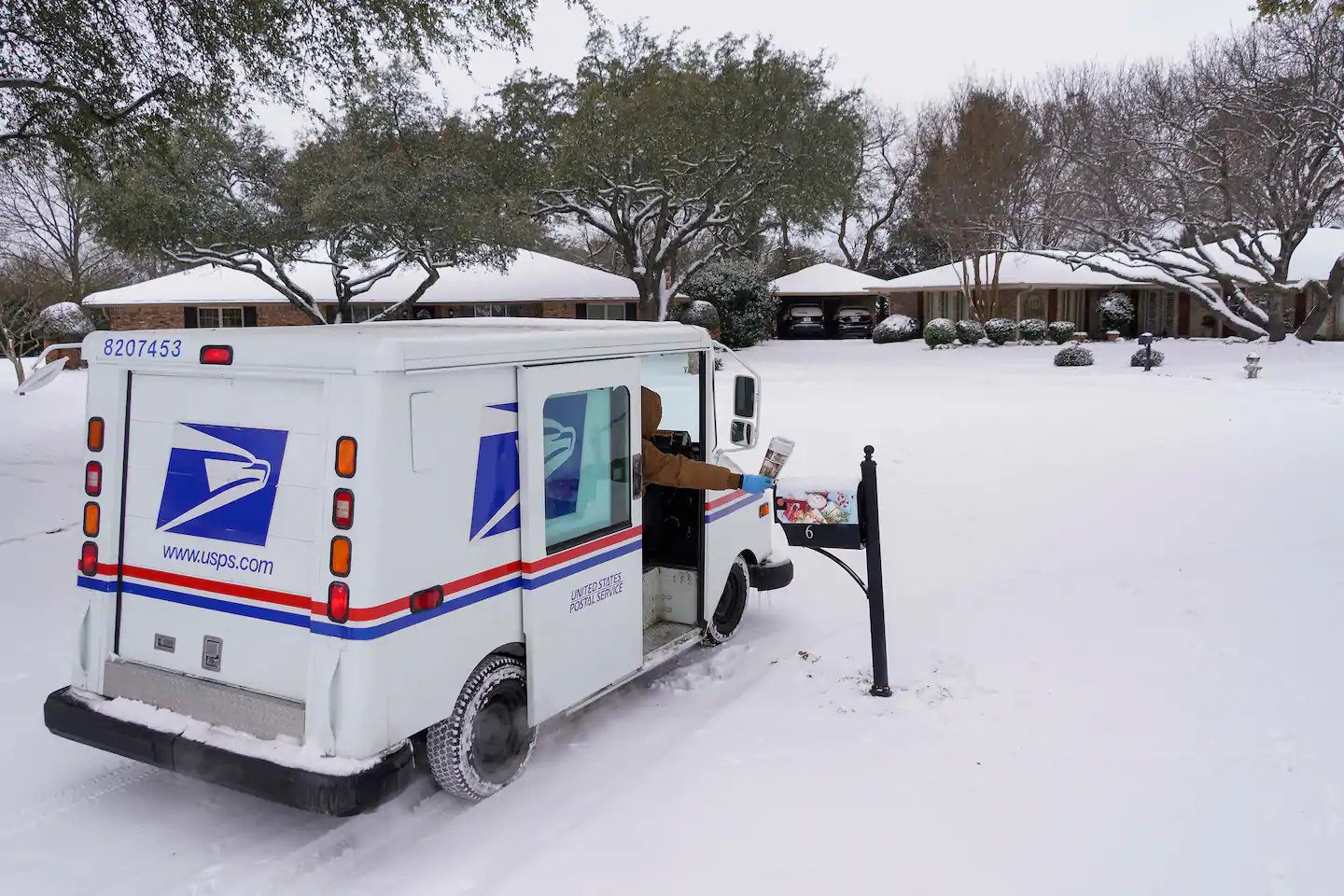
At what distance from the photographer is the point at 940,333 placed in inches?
1410

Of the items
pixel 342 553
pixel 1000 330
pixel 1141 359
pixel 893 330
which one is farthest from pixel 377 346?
pixel 893 330

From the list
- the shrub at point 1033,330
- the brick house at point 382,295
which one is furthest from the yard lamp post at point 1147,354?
the brick house at point 382,295

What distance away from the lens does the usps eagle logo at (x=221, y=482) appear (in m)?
4.06

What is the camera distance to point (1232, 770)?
4.60 meters

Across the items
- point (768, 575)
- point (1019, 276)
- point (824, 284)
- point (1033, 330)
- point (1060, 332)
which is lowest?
point (768, 575)

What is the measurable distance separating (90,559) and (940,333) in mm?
33624

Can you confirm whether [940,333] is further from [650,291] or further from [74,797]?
[74,797]

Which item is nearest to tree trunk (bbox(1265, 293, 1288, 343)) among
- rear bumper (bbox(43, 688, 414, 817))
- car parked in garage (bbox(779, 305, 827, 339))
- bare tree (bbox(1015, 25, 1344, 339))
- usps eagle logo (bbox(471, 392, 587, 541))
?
bare tree (bbox(1015, 25, 1344, 339))

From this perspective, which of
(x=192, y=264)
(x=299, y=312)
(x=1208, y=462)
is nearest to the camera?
(x=1208, y=462)

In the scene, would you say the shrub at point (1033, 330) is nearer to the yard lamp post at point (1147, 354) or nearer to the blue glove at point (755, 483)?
the yard lamp post at point (1147, 354)

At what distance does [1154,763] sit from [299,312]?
3453 cm

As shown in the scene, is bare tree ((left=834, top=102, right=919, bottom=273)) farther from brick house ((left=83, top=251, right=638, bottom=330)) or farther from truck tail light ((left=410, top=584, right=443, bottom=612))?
truck tail light ((left=410, top=584, right=443, bottom=612))

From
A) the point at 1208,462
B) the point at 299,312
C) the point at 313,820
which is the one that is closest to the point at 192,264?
the point at 299,312

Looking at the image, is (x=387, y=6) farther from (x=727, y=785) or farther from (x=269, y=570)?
(x=727, y=785)
